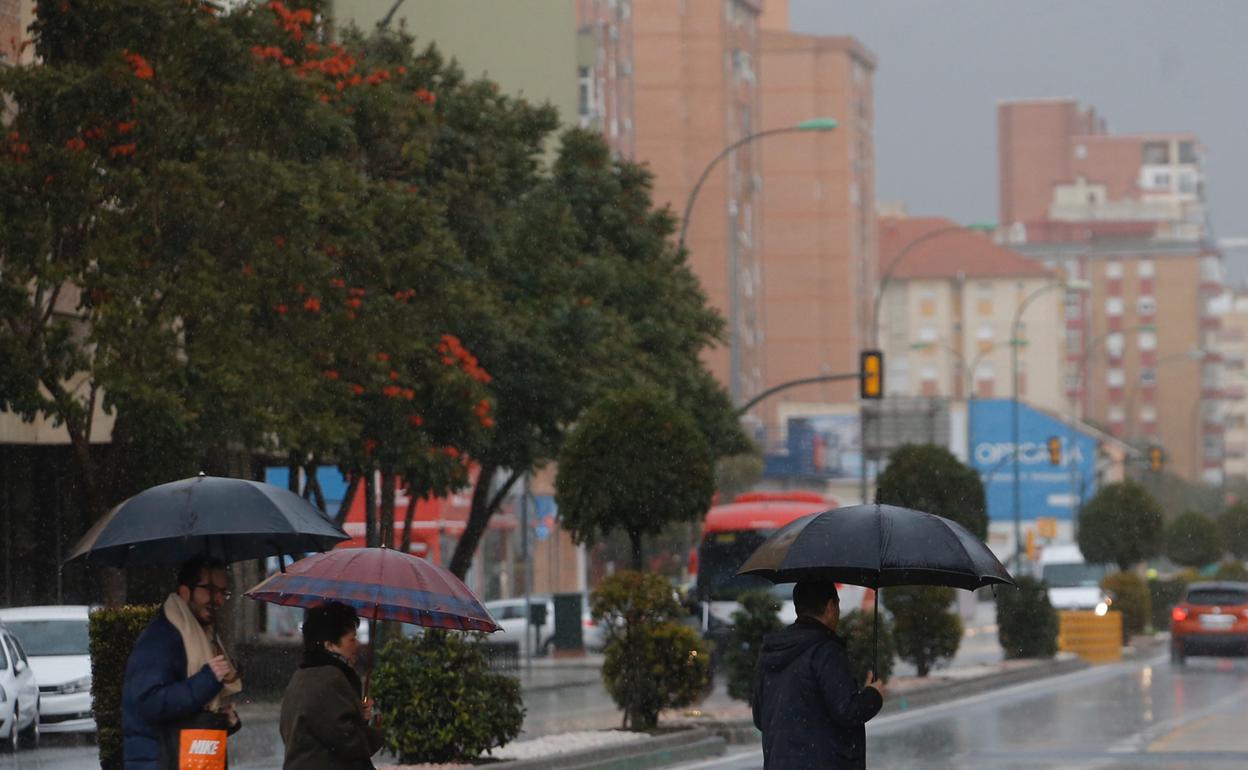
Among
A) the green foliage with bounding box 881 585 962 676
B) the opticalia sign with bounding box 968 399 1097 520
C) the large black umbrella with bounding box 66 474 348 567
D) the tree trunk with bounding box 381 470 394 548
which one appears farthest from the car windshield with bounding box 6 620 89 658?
the opticalia sign with bounding box 968 399 1097 520

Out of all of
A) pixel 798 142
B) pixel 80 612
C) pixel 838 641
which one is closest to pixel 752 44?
pixel 798 142

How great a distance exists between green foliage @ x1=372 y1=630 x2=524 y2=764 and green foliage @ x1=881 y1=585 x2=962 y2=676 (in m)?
15.3

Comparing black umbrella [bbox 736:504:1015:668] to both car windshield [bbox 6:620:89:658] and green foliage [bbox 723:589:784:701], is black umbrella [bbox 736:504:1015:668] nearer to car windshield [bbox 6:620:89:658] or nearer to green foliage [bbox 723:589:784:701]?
green foliage [bbox 723:589:784:701]

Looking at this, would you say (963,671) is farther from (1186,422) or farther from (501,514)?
(1186,422)

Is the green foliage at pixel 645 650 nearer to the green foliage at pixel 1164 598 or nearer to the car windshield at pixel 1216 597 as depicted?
the car windshield at pixel 1216 597

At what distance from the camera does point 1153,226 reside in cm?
19675

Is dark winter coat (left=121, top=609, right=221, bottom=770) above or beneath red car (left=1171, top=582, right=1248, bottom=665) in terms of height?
above

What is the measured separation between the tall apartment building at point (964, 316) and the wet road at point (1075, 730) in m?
131

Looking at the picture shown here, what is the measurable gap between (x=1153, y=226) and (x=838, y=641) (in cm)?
19421

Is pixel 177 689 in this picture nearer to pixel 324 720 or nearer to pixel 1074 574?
pixel 324 720

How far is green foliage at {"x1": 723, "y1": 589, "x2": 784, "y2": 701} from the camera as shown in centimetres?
2459

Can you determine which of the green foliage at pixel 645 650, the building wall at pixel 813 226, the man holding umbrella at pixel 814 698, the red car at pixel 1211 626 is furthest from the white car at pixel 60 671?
the building wall at pixel 813 226

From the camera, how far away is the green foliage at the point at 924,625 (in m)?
32.2

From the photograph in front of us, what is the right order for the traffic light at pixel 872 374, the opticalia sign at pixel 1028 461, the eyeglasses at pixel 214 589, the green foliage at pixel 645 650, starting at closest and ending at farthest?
1. the eyeglasses at pixel 214 589
2. the green foliage at pixel 645 650
3. the traffic light at pixel 872 374
4. the opticalia sign at pixel 1028 461
